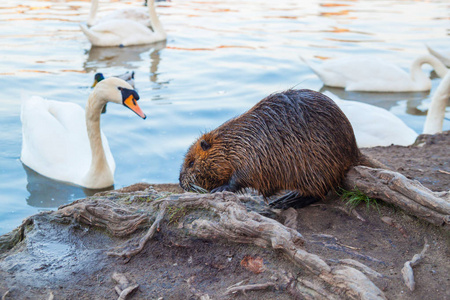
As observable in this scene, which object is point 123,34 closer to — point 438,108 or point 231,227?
point 438,108

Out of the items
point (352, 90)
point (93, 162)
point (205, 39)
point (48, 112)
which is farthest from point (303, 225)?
point (205, 39)

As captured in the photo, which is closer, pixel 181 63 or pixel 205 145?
pixel 205 145

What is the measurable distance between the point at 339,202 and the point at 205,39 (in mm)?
10950

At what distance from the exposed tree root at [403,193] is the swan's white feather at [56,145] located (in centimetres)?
385

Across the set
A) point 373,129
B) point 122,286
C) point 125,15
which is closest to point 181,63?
point 125,15

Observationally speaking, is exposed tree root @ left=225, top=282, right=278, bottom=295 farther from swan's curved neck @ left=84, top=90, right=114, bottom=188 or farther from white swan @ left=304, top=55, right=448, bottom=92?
white swan @ left=304, top=55, right=448, bottom=92

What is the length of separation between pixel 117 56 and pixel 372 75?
6021 mm

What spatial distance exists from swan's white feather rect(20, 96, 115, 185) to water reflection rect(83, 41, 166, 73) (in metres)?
4.33

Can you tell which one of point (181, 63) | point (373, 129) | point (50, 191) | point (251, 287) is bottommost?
point (181, 63)

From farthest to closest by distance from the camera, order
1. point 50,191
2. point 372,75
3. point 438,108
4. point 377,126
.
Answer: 1. point 372,75
2. point 438,108
3. point 377,126
4. point 50,191

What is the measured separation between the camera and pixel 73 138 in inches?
271

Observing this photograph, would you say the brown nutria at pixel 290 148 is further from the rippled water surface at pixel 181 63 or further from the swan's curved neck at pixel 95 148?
the rippled water surface at pixel 181 63

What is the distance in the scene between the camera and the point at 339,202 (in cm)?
366

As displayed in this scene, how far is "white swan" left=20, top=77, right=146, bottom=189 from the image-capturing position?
6.17 meters
